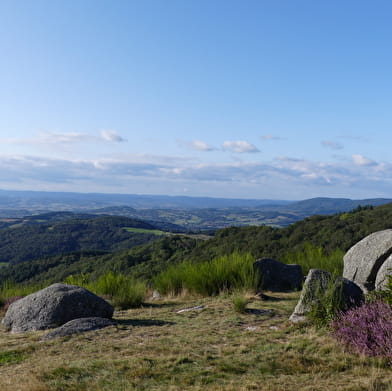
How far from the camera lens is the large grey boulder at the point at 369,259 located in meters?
9.39

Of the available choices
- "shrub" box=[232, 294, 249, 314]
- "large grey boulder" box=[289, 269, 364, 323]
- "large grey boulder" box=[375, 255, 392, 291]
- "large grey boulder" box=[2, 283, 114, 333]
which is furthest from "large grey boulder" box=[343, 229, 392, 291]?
"large grey boulder" box=[2, 283, 114, 333]

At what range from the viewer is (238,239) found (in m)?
→ 49.8

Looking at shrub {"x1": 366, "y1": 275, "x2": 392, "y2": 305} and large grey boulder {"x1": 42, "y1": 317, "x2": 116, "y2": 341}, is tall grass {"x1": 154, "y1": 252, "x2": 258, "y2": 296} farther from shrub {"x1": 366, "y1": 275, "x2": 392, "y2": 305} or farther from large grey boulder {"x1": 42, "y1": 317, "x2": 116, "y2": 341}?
shrub {"x1": 366, "y1": 275, "x2": 392, "y2": 305}

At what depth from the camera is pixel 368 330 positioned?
567cm

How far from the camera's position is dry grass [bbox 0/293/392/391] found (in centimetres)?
460

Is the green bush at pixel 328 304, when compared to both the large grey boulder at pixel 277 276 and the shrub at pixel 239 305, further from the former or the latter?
the large grey boulder at pixel 277 276

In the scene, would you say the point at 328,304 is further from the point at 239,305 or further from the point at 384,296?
the point at 239,305

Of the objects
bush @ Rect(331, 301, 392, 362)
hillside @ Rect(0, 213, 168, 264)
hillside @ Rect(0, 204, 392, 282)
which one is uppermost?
bush @ Rect(331, 301, 392, 362)

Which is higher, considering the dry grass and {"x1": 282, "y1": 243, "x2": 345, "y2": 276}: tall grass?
{"x1": 282, "y1": 243, "x2": 345, "y2": 276}: tall grass

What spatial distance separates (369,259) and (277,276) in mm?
3401

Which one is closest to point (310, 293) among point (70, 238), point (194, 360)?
point (194, 360)

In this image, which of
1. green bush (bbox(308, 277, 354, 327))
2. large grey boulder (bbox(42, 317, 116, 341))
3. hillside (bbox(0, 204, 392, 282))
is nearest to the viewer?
green bush (bbox(308, 277, 354, 327))

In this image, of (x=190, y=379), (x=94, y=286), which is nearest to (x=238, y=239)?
(x=94, y=286)

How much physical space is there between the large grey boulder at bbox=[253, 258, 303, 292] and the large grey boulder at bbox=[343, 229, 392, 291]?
2.28 meters
